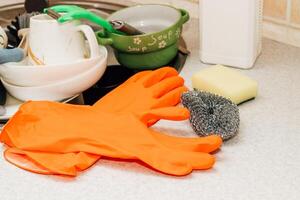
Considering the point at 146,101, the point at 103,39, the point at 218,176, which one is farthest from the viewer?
the point at 103,39

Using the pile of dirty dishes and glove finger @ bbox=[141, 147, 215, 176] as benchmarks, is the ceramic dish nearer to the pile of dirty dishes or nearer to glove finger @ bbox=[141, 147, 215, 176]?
the pile of dirty dishes

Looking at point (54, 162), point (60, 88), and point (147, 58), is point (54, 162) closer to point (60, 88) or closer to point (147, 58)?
point (60, 88)

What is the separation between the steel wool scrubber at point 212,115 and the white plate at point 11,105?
21 cm

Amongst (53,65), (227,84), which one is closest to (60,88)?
(53,65)

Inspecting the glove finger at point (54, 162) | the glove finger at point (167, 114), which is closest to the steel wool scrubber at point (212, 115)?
the glove finger at point (167, 114)

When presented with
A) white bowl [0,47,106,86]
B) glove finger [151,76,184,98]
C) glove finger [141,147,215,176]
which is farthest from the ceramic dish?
glove finger [141,147,215,176]

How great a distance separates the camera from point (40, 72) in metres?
0.69

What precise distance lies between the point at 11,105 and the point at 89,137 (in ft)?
0.65

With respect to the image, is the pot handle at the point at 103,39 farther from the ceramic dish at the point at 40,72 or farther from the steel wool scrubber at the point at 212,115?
the steel wool scrubber at the point at 212,115

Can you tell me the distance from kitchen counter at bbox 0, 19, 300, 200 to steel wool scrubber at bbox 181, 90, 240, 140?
0.02m

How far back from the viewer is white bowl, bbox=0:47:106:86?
0.69 m

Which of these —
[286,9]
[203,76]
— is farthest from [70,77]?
[286,9]

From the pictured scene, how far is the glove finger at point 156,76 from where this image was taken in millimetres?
731

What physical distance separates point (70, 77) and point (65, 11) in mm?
110
